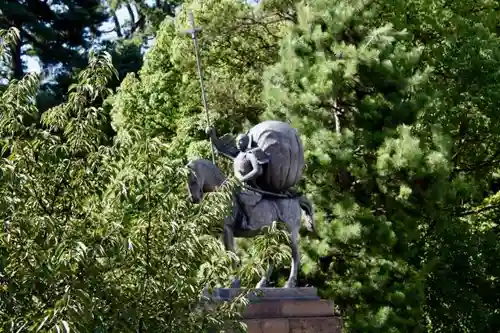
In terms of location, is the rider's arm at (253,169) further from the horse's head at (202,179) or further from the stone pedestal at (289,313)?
the stone pedestal at (289,313)

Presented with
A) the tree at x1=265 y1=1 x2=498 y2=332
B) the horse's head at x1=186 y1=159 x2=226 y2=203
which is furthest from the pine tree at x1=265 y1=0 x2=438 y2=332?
the horse's head at x1=186 y1=159 x2=226 y2=203

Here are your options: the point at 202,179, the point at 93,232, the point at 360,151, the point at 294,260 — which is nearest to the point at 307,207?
the point at 294,260

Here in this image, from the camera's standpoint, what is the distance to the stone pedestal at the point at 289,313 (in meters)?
10.7

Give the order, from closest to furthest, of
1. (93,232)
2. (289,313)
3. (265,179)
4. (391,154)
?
(93,232) < (289,313) < (265,179) < (391,154)

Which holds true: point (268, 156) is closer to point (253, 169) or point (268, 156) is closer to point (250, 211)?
point (253, 169)

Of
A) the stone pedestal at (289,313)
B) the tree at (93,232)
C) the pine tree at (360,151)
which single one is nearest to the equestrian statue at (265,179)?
the stone pedestal at (289,313)

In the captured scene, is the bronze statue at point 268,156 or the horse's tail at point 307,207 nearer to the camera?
the bronze statue at point 268,156

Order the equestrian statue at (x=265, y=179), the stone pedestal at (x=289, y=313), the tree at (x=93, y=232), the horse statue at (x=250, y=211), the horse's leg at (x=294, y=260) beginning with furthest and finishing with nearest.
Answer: the horse's leg at (x=294, y=260), the equestrian statue at (x=265, y=179), the horse statue at (x=250, y=211), the stone pedestal at (x=289, y=313), the tree at (x=93, y=232)

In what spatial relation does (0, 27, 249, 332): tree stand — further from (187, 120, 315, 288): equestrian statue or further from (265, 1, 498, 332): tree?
(265, 1, 498, 332): tree

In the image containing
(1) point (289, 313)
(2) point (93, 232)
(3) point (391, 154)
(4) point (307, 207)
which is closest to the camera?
(2) point (93, 232)

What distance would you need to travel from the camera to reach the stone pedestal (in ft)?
35.2

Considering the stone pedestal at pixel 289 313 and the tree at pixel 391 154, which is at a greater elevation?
the tree at pixel 391 154

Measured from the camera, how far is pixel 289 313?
11.0 metres

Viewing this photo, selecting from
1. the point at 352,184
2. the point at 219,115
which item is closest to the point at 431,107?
the point at 352,184
